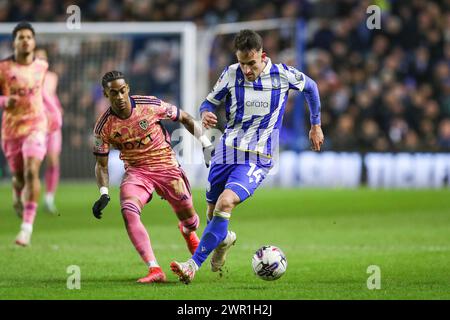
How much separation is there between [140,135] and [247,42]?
4.52 feet

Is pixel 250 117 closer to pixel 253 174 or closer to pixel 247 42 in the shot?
pixel 253 174

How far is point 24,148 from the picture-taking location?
12477mm

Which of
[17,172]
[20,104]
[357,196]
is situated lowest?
[357,196]

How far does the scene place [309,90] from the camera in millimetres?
9383

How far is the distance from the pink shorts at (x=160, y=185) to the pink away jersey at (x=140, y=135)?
0.22ft

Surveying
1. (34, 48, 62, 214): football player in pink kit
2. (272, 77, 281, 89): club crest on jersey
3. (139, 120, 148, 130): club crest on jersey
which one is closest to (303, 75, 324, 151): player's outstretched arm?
(272, 77, 281, 89): club crest on jersey

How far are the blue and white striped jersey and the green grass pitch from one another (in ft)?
4.10

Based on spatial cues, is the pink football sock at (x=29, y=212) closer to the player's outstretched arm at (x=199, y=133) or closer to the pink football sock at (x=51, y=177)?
the player's outstretched arm at (x=199, y=133)

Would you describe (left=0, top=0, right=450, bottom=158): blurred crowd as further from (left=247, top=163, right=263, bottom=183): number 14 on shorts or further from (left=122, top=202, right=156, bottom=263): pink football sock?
(left=122, top=202, right=156, bottom=263): pink football sock

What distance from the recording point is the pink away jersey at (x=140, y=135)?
30.2 feet
